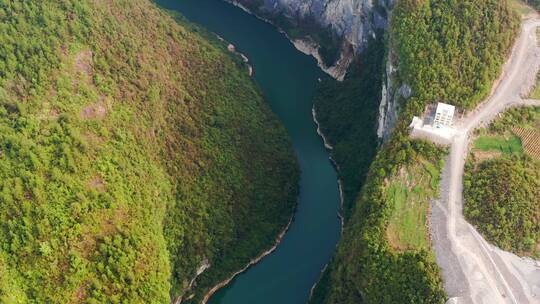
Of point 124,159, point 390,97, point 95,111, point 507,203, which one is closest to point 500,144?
point 507,203

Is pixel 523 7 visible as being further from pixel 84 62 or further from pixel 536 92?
pixel 84 62

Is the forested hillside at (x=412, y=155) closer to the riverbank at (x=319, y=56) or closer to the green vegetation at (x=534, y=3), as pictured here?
the green vegetation at (x=534, y=3)

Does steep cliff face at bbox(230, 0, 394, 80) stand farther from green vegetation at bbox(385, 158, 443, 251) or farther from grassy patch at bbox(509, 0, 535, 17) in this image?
green vegetation at bbox(385, 158, 443, 251)

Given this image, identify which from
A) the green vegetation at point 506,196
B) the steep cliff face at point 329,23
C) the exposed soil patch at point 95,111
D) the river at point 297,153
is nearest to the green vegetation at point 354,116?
the river at point 297,153

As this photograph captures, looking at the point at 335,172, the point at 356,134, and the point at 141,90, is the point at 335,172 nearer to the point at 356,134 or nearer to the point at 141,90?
the point at 356,134

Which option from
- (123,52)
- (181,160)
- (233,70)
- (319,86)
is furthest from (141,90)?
(319,86)

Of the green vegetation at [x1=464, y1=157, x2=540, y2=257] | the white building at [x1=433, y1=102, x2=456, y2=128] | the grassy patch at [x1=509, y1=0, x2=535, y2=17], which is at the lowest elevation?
the green vegetation at [x1=464, y1=157, x2=540, y2=257]

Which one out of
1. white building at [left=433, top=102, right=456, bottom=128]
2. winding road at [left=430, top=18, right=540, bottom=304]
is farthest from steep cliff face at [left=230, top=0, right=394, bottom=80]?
winding road at [left=430, top=18, right=540, bottom=304]
